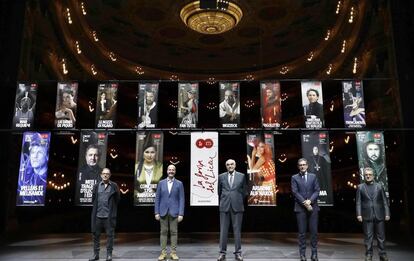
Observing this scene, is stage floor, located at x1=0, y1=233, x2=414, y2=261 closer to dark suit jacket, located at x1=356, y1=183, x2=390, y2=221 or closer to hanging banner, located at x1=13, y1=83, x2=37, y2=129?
dark suit jacket, located at x1=356, y1=183, x2=390, y2=221

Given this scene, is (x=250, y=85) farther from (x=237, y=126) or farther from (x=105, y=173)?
(x=105, y=173)

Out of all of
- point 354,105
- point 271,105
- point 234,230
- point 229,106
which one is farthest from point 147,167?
point 354,105

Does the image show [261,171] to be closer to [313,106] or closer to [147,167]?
[313,106]

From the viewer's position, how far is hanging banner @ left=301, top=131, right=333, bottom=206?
9.42m

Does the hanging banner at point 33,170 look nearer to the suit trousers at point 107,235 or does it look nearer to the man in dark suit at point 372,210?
the suit trousers at point 107,235

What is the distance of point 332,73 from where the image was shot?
17.5 m

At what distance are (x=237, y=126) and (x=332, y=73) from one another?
364 inches

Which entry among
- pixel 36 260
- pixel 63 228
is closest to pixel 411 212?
pixel 36 260

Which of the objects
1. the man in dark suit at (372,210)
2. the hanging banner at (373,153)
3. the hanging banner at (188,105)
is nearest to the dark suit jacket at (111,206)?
the hanging banner at (188,105)

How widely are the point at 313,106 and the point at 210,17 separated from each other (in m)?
6.07

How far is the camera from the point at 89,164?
9711 mm

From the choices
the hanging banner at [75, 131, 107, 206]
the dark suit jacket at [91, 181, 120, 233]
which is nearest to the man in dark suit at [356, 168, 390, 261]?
the dark suit jacket at [91, 181, 120, 233]

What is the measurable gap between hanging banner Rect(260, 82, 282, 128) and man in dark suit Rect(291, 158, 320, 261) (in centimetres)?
245

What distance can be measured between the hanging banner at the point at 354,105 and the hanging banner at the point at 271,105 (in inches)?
67.9
